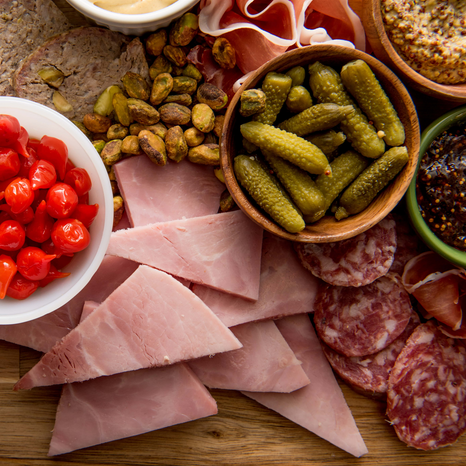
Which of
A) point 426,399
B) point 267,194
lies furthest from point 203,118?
point 426,399

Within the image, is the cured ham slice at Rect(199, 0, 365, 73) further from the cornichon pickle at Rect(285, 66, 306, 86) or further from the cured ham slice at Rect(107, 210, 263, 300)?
the cured ham slice at Rect(107, 210, 263, 300)

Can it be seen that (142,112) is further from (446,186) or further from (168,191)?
(446,186)

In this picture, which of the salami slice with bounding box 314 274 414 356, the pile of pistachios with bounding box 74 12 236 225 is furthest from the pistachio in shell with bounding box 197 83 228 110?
the salami slice with bounding box 314 274 414 356

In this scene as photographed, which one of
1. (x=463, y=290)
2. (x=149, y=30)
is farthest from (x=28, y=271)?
(x=463, y=290)

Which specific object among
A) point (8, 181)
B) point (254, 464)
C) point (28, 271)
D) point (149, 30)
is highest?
point (149, 30)

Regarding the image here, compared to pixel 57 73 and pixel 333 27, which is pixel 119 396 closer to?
pixel 57 73

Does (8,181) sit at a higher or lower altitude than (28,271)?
higher

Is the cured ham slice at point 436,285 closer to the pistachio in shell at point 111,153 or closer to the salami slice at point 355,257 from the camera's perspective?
the salami slice at point 355,257
